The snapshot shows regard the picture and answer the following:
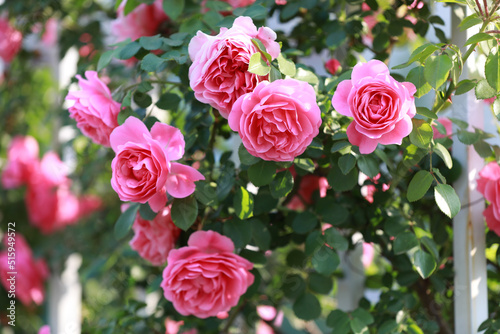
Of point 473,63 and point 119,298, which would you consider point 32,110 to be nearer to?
point 119,298

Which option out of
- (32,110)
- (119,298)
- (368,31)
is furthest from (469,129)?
(32,110)

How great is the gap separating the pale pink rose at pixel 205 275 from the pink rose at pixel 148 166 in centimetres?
11

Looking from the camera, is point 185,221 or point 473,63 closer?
point 185,221

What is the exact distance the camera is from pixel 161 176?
0.68 m

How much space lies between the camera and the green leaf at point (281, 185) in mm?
772

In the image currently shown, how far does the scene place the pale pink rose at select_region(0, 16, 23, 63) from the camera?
180 cm

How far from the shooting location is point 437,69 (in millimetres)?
650

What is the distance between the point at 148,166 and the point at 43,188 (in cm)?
165

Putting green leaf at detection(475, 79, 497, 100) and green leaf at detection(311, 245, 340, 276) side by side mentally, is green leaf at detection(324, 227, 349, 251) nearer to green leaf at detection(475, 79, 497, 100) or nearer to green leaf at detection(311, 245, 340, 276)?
green leaf at detection(311, 245, 340, 276)

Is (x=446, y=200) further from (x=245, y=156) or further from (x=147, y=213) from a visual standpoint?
(x=147, y=213)

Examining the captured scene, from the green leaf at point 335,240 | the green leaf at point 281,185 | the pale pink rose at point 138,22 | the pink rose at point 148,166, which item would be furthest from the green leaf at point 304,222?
the pale pink rose at point 138,22

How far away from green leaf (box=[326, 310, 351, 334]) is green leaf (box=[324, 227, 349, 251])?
0.14m

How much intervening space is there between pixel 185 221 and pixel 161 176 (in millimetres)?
98

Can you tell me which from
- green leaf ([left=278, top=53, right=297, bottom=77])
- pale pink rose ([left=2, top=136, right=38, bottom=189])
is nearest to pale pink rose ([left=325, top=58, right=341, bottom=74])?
green leaf ([left=278, top=53, right=297, bottom=77])
